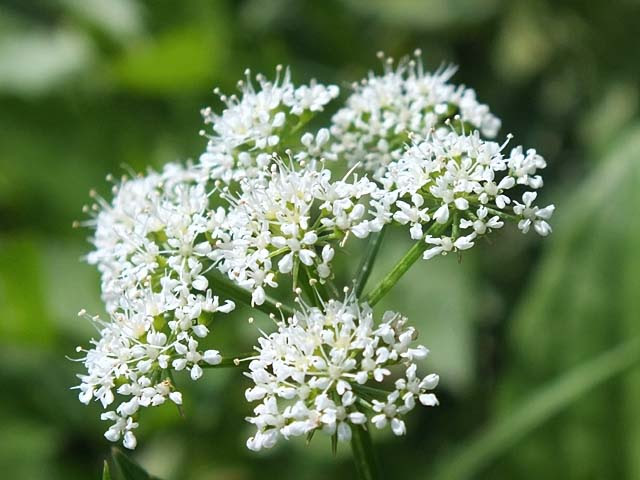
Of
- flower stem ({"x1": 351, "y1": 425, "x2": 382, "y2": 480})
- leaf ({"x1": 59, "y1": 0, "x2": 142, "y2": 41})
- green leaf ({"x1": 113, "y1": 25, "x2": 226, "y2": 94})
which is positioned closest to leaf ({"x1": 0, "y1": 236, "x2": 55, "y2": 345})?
green leaf ({"x1": 113, "y1": 25, "x2": 226, "y2": 94})

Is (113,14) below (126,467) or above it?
above

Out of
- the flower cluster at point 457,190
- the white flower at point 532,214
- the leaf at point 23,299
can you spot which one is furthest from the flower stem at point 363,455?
the leaf at point 23,299

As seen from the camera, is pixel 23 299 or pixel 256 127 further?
pixel 23 299

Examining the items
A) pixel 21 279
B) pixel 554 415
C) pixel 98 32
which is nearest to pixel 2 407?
pixel 21 279

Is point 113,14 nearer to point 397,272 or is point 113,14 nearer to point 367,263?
point 367,263

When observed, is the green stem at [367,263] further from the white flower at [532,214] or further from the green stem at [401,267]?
the white flower at [532,214]

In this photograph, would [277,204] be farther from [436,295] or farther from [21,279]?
[21,279]

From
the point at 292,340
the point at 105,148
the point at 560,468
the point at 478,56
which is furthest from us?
the point at 478,56

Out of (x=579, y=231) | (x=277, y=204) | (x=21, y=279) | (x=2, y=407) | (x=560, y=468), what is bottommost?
(x=560, y=468)

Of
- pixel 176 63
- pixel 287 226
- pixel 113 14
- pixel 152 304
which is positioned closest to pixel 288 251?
pixel 287 226
